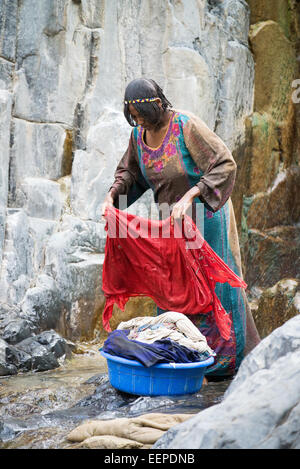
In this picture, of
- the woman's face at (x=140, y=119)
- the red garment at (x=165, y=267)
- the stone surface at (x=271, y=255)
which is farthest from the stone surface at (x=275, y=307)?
the woman's face at (x=140, y=119)

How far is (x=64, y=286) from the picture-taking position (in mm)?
6863

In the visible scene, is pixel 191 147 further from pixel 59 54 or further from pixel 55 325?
pixel 59 54

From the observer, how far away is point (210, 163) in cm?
419

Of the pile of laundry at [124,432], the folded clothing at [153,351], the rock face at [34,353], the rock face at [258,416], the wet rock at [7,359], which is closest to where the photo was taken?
the rock face at [258,416]

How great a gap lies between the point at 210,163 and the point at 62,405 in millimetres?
1908

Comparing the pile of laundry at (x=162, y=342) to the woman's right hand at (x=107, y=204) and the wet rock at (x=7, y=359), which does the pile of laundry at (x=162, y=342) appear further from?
the wet rock at (x=7, y=359)

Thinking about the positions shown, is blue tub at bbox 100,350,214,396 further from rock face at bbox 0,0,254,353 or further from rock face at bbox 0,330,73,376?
rock face at bbox 0,0,254,353

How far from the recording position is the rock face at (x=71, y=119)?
6824 millimetres

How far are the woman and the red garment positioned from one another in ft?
0.47

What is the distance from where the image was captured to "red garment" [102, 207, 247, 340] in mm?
4195

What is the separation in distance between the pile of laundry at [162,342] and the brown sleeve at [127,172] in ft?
3.30

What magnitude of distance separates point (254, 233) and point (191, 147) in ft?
15.9

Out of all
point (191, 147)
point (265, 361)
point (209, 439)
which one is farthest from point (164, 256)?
point (209, 439)

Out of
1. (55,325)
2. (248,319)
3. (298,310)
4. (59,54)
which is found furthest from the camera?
(298,310)
